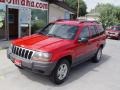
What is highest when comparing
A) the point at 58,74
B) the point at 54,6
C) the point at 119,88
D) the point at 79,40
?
the point at 54,6

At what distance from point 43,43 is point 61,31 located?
125cm

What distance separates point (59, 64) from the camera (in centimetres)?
608

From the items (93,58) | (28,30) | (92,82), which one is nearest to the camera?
(92,82)

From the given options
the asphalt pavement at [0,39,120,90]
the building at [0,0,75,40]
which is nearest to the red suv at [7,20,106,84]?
the asphalt pavement at [0,39,120,90]

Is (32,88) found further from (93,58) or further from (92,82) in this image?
(93,58)

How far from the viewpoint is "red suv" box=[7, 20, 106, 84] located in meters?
5.75

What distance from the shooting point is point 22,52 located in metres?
6.08

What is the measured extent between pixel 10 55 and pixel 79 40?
7.26 ft

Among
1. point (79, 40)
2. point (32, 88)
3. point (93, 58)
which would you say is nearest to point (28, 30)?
point (93, 58)

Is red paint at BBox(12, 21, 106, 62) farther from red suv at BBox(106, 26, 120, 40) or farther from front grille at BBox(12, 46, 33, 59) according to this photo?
red suv at BBox(106, 26, 120, 40)

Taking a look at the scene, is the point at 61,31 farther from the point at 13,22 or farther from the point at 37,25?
the point at 37,25

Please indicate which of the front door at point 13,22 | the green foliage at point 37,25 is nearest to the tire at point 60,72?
the front door at point 13,22

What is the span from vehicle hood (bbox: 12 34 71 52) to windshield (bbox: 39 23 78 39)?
0.33 m

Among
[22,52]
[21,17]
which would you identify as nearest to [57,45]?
[22,52]
